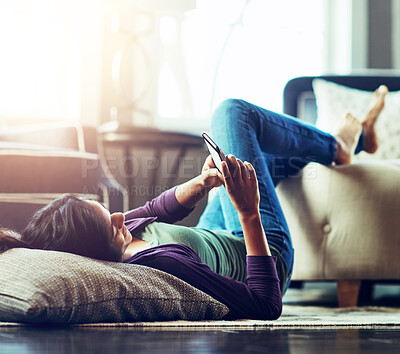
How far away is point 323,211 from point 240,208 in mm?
599

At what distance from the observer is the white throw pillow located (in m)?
2.21

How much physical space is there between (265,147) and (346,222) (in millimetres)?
339

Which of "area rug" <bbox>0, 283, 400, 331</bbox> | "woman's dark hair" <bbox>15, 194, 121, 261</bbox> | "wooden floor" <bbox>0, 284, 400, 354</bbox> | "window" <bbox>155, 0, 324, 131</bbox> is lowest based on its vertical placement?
"area rug" <bbox>0, 283, 400, 331</bbox>

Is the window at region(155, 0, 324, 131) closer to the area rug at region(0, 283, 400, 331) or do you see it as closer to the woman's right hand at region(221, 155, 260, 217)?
the area rug at region(0, 283, 400, 331)

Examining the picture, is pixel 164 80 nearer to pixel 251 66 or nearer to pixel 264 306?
pixel 251 66

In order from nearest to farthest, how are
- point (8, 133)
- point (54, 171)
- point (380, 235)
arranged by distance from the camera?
point (380, 235)
point (54, 171)
point (8, 133)

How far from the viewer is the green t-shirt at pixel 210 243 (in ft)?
3.86

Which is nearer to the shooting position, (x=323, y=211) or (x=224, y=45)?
(x=323, y=211)

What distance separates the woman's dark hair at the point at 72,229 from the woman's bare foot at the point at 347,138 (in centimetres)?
82

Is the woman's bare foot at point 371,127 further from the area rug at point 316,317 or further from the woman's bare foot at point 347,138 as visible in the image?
the area rug at point 316,317

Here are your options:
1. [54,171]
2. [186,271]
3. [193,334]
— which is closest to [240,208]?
[186,271]

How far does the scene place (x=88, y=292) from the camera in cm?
93

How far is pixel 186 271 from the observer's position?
1.03m

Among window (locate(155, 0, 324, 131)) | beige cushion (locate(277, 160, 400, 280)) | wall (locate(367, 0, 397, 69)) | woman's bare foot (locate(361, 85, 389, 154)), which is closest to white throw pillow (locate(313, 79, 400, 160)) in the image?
woman's bare foot (locate(361, 85, 389, 154))
